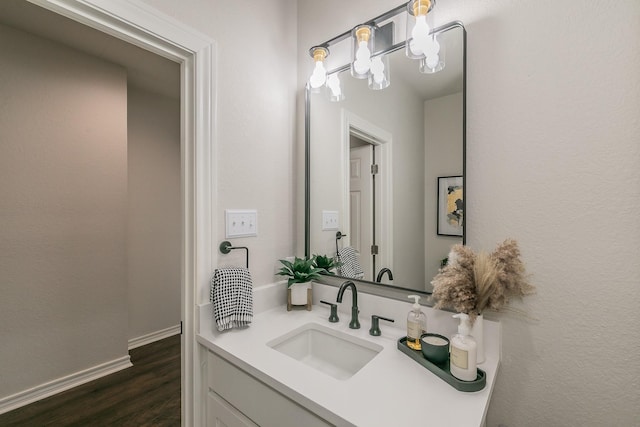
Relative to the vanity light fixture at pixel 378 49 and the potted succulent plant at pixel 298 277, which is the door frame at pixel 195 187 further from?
the vanity light fixture at pixel 378 49

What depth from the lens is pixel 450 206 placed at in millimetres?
979

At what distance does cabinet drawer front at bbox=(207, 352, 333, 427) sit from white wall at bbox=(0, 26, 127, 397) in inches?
65.2

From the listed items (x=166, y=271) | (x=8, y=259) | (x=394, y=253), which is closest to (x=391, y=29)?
(x=394, y=253)

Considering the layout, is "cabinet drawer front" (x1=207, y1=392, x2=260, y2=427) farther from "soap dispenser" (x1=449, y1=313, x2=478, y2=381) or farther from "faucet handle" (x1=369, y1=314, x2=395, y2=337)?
"soap dispenser" (x1=449, y1=313, x2=478, y2=381)

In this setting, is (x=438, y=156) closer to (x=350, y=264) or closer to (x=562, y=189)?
(x=562, y=189)

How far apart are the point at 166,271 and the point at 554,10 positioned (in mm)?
3247

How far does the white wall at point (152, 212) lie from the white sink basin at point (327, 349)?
2.12 meters

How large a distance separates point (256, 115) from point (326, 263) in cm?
80

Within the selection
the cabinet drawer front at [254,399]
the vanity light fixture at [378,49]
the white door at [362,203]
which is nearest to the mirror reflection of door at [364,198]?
the white door at [362,203]

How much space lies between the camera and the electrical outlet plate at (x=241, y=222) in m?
1.17

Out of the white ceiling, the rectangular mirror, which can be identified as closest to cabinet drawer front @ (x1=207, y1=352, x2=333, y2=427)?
the rectangular mirror

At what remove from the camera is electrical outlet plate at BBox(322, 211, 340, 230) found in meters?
1.34

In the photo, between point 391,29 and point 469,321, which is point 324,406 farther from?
point 391,29

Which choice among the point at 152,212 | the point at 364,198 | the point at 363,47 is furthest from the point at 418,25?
the point at 152,212
